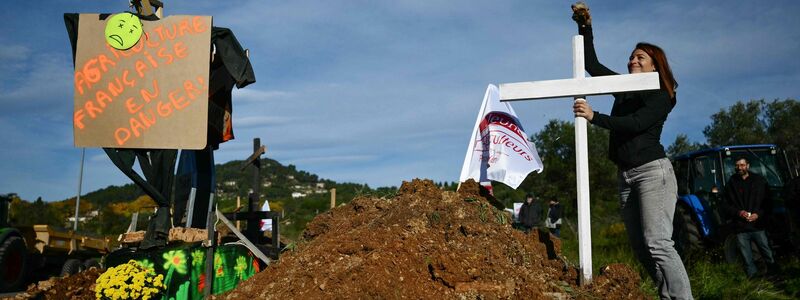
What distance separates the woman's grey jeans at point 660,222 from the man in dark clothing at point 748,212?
151 inches

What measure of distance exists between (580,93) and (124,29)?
3.29m

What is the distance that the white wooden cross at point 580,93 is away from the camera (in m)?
3.70

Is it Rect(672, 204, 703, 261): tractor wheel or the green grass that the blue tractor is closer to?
Rect(672, 204, 703, 261): tractor wheel

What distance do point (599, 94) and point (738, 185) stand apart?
3964 mm

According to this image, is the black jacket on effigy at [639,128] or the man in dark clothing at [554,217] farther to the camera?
the man in dark clothing at [554,217]

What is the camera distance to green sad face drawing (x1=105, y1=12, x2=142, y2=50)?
4.40 meters

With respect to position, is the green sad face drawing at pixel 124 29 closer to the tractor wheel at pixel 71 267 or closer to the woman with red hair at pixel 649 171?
the woman with red hair at pixel 649 171

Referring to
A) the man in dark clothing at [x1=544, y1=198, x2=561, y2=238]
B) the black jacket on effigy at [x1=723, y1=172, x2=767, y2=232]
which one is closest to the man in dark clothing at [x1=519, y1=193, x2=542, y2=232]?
the man in dark clothing at [x1=544, y1=198, x2=561, y2=238]

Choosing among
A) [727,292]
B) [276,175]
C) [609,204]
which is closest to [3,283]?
[727,292]

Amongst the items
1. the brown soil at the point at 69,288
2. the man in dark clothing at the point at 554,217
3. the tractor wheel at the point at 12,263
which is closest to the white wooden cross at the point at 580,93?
the brown soil at the point at 69,288

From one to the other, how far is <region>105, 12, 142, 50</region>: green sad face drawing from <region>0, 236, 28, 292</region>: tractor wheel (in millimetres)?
5344

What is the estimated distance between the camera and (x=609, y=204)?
26.9m

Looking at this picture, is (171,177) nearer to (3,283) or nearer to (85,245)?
(3,283)

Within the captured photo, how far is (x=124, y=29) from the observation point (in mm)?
4418
